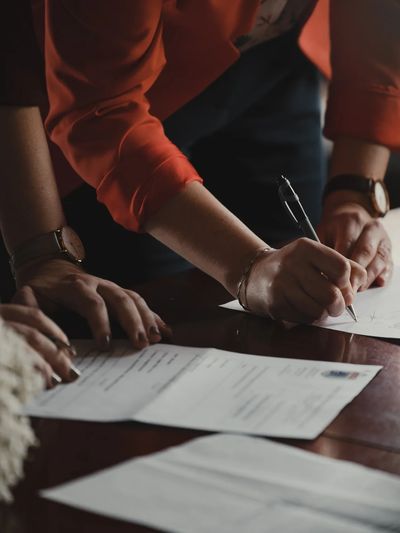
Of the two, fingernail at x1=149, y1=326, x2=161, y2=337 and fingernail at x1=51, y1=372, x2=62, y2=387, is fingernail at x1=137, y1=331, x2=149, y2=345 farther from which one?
fingernail at x1=51, y1=372, x2=62, y2=387

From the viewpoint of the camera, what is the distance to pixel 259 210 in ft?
5.35

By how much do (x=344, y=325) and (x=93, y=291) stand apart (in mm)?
324

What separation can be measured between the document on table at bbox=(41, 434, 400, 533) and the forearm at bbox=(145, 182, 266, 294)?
1.50 feet

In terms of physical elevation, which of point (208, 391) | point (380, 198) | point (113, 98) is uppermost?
point (113, 98)

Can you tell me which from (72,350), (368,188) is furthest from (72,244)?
(368,188)

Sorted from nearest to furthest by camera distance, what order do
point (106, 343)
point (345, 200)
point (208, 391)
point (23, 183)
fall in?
point (208, 391) → point (106, 343) → point (23, 183) → point (345, 200)

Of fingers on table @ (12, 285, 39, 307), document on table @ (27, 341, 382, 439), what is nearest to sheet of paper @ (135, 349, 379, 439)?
document on table @ (27, 341, 382, 439)

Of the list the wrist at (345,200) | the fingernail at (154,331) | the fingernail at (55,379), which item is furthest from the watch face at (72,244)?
the wrist at (345,200)

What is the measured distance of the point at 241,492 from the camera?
0.63 meters

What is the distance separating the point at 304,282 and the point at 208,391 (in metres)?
0.28

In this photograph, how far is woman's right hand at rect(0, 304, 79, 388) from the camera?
87 cm

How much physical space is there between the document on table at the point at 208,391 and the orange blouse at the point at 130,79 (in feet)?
0.94

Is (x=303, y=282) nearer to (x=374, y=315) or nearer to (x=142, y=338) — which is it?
(x=374, y=315)

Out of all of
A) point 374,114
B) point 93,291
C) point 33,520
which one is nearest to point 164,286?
point 93,291
